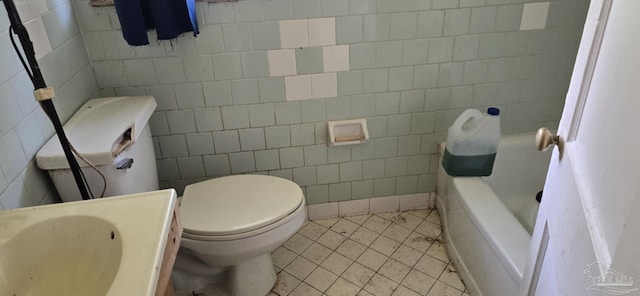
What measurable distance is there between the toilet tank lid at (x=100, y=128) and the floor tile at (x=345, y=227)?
992 millimetres

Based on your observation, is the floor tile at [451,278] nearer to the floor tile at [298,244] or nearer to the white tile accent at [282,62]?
the floor tile at [298,244]

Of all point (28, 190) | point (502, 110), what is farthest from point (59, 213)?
point (502, 110)

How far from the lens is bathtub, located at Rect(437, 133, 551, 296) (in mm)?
1472

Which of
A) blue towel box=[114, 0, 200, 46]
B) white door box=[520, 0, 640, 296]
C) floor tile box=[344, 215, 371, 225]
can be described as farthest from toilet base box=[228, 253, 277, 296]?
white door box=[520, 0, 640, 296]

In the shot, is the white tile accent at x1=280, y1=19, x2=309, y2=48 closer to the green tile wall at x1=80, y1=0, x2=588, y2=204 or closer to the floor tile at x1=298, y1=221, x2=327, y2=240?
the green tile wall at x1=80, y1=0, x2=588, y2=204

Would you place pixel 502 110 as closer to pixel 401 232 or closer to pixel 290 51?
pixel 401 232

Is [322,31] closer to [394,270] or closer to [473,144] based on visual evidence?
[473,144]

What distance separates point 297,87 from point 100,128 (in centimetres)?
76

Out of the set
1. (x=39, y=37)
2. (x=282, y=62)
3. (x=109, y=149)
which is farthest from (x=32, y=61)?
(x=282, y=62)

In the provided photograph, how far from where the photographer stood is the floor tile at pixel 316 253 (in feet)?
6.31

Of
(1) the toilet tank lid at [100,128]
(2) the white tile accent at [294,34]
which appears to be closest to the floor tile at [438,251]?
(2) the white tile accent at [294,34]

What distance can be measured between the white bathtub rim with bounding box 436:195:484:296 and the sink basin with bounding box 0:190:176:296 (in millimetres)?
1214

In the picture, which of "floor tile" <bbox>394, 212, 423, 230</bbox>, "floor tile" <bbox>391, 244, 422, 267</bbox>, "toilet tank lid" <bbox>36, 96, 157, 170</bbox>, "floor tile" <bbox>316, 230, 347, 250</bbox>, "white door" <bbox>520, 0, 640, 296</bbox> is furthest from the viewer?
"floor tile" <bbox>394, 212, 423, 230</bbox>

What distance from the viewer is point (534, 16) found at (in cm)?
180
